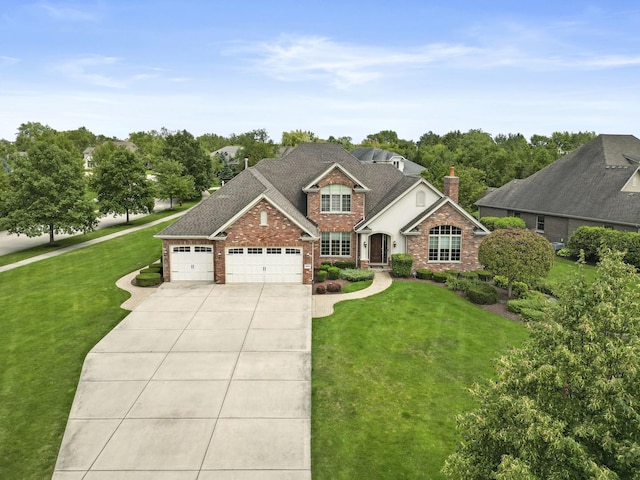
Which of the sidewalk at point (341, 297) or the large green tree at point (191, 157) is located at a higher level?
the large green tree at point (191, 157)

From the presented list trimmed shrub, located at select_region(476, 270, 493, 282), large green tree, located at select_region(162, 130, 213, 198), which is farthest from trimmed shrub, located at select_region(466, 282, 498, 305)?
large green tree, located at select_region(162, 130, 213, 198)

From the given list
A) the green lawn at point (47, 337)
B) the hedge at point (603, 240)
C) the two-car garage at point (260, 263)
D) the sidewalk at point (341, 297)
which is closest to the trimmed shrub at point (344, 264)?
the sidewalk at point (341, 297)

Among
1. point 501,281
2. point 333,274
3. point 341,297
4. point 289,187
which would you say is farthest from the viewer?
point 289,187

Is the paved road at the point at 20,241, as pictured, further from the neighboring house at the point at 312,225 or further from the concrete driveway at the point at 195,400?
the concrete driveway at the point at 195,400

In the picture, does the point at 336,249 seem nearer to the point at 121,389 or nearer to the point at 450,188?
the point at 450,188

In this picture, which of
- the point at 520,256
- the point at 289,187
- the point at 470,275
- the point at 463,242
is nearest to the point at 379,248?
the point at 463,242

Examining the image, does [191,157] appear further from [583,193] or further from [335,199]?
[583,193]
